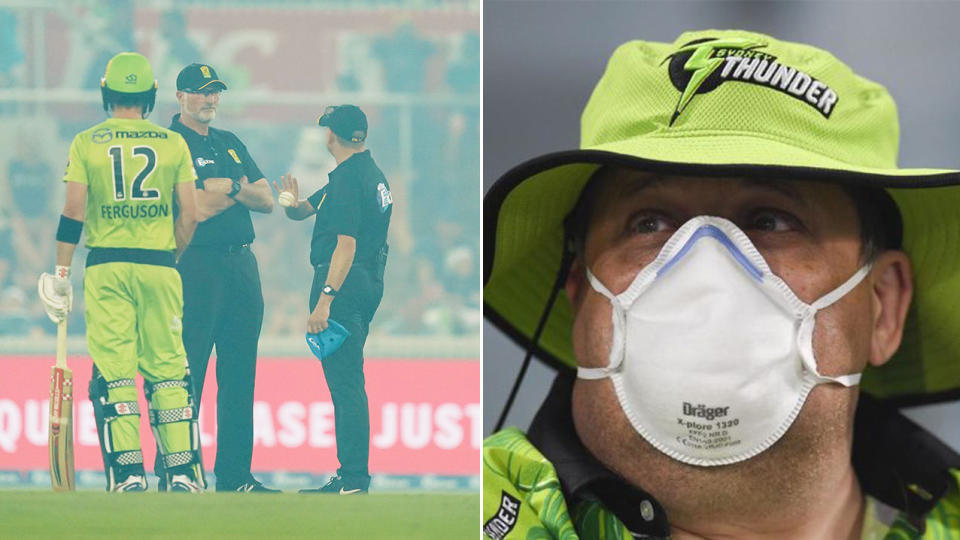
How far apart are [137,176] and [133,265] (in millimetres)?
86

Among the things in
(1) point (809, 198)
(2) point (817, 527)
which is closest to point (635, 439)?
(2) point (817, 527)

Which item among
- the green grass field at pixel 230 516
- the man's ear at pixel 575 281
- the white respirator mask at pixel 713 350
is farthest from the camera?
the man's ear at pixel 575 281

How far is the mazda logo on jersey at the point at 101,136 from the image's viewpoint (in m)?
1.18

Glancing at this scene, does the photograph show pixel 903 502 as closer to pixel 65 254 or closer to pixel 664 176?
pixel 664 176

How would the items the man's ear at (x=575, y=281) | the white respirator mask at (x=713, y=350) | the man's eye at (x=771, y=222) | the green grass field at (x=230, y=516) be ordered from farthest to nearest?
the man's ear at (x=575, y=281) → the man's eye at (x=771, y=222) → the white respirator mask at (x=713, y=350) → the green grass field at (x=230, y=516)

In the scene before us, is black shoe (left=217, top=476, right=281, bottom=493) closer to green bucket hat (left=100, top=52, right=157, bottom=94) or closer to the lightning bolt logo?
green bucket hat (left=100, top=52, right=157, bottom=94)

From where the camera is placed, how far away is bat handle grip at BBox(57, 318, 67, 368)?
45.6 inches

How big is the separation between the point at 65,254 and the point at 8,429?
0.58 ft

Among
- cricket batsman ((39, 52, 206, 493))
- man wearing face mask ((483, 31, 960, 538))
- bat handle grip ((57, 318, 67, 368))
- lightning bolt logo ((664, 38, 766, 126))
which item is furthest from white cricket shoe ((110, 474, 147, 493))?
lightning bolt logo ((664, 38, 766, 126))

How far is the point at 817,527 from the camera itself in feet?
5.64

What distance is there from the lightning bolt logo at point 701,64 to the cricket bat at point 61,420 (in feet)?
2.97

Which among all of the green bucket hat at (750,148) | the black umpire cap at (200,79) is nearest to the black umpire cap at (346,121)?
the black umpire cap at (200,79)

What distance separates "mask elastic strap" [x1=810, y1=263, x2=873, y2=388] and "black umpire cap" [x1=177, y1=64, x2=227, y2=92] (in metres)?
0.88

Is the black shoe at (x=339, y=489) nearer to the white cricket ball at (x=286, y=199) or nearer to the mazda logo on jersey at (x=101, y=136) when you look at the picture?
the white cricket ball at (x=286, y=199)
